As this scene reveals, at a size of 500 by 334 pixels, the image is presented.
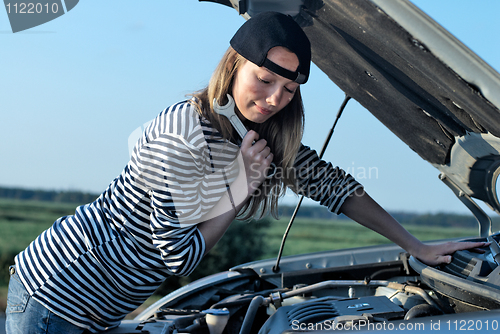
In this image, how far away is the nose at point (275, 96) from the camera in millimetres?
1357

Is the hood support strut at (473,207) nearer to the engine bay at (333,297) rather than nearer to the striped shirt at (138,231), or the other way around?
the engine bay at (333,297)

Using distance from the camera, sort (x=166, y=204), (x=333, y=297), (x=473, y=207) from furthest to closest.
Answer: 1. (x=473, y=207)
2. (x=333, y=297)
3. (x=166, y=204)

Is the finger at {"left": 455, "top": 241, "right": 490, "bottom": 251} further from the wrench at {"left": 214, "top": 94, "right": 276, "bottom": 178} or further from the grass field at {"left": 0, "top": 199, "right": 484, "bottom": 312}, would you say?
the grass field at {"left": 0, "top": 199, "right": 484, "bottom": 312}

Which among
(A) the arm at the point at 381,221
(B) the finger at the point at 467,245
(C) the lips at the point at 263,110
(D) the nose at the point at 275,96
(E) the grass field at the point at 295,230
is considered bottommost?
(E) the grass field at the point at 295,230

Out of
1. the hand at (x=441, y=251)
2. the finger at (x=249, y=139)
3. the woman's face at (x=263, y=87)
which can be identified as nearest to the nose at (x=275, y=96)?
the woman's face at (x=263, y=87)

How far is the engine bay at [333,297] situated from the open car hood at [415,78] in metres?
0.38

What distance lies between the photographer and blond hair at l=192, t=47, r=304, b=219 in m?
1.46

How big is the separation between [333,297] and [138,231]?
100cm

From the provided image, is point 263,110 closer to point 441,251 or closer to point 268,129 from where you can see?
point 268,129

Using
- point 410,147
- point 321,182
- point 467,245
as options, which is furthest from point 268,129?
point 467,245

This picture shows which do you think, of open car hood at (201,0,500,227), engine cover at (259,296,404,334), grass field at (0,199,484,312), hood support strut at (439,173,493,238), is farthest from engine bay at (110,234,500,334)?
grass field at (0,199,484,312)

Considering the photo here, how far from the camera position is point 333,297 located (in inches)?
75.9

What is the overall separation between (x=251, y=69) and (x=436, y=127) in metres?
0.88

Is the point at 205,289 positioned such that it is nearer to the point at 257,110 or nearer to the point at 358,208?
the point at 358,208
